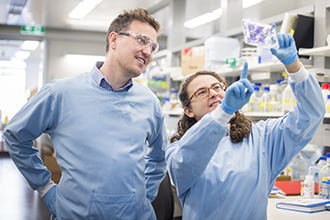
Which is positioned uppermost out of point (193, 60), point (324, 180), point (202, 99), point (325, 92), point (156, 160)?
point (193, 60)

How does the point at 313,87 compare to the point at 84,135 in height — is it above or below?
above

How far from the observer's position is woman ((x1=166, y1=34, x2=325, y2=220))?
4.23ft

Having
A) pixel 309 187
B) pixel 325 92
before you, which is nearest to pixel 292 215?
pixel 309 187

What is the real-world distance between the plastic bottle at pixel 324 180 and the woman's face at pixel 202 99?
3.87 ft

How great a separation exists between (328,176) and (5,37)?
896 centimetres

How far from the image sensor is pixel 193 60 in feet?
13.1

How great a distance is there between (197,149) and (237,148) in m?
0.31

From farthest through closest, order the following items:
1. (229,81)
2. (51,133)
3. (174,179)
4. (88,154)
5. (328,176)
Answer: (229,81)
(328,176)
(51,133)
(88,154)
(174,179)

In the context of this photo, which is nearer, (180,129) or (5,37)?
(180,129)

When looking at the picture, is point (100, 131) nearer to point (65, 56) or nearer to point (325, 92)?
point (325, 92)

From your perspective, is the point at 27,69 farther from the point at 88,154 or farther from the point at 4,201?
the point at 88,154

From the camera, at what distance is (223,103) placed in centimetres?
125

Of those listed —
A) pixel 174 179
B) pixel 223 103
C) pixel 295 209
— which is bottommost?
pixel 295 209

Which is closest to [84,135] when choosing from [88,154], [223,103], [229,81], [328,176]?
[88,154]
